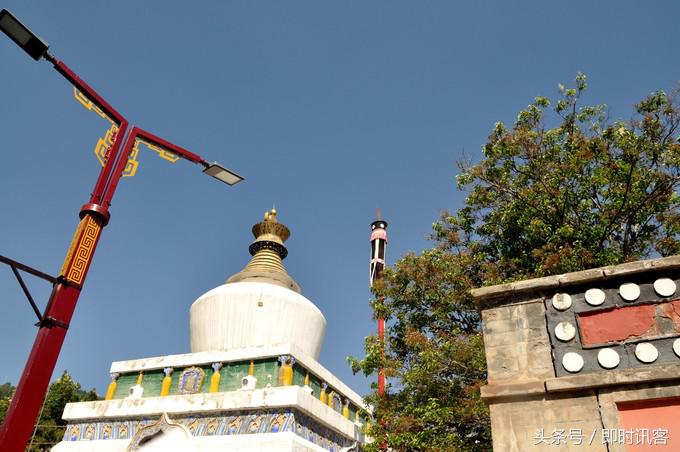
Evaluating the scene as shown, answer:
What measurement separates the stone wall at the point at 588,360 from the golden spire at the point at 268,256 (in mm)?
14015

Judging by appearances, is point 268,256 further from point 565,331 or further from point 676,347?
point 676,347

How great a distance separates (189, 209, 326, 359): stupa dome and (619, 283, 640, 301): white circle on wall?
12292mm

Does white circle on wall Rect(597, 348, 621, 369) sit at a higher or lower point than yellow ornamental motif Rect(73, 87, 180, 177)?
lower

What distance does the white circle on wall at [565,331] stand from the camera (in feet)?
17.2

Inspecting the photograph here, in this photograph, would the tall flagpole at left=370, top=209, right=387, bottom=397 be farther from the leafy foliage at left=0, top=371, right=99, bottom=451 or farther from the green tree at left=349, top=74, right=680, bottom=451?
the leafy foliage at left=0, top=371, right=99, bottom=451

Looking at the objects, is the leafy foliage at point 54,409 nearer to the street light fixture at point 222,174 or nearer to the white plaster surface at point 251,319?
the white plaster surface at point 251,319

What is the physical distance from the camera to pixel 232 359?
15.1 metres

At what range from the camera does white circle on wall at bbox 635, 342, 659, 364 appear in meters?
4.87

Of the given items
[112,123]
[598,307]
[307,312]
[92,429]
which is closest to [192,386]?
[92,429]

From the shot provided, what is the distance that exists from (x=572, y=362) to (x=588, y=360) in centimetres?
13

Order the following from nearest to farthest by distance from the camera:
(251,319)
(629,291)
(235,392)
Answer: (629,291)
(235,392)
(251,319)

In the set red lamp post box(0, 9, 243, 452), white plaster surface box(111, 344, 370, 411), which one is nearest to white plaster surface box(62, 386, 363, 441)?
white plaster surface box(111, 344, 370, 411)

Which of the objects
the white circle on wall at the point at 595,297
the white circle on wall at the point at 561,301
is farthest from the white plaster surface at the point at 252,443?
the white circle on wall at the point at 595,297

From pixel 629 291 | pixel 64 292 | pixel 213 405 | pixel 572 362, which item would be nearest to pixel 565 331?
pixel 572 362
